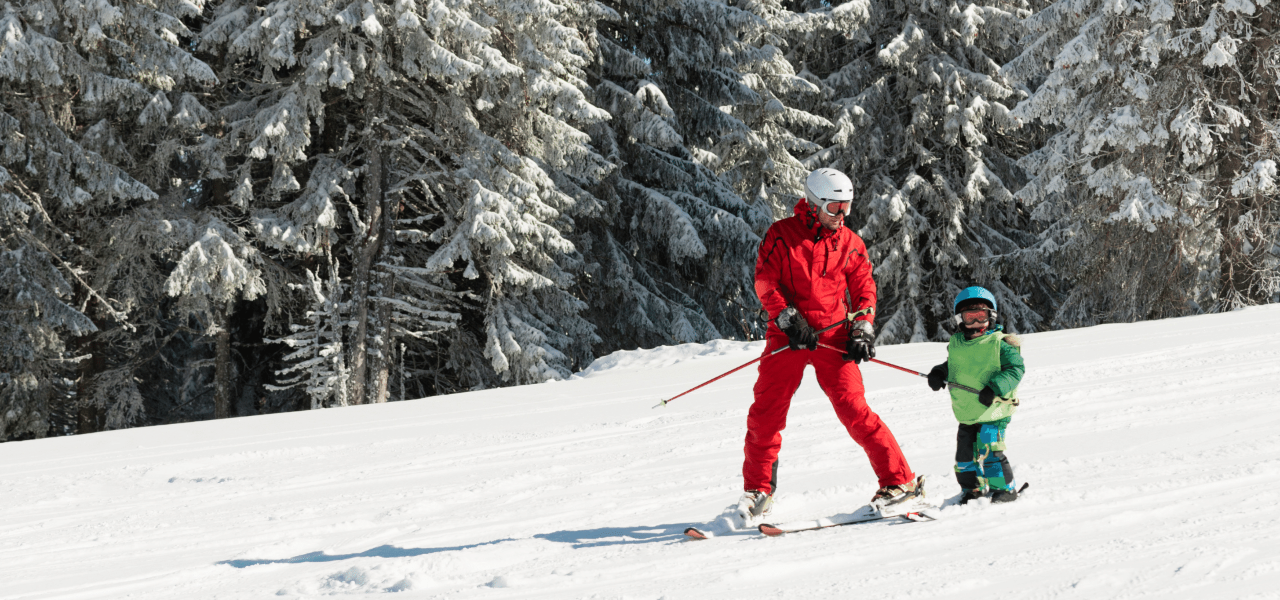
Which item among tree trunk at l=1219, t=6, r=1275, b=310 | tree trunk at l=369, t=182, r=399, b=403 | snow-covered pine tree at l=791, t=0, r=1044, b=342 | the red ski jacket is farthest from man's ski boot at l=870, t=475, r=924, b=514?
snow-covered pine tree at l=791, t=0, r=1044, b=342

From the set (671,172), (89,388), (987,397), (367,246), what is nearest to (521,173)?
(367,246)

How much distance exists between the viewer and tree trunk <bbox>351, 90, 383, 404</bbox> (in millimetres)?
13469

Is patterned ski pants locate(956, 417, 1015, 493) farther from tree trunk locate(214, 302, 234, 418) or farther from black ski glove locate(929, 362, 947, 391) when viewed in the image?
tree trunk locate(214, 302, 234, 418)

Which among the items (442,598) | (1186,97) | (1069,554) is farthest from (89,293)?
(1186,97)

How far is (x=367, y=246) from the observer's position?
45.2 ft

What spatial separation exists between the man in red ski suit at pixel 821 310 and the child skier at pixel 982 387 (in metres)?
0.31

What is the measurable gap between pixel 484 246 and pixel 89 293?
5589mm

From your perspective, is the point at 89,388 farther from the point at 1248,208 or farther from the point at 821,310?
Result: the point at 1248,208

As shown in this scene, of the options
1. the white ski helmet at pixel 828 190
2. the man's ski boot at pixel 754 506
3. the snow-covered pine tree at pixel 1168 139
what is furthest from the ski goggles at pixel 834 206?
the snow-covered pine tree at pixel 1168 139

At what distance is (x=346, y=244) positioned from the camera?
47.4 feet

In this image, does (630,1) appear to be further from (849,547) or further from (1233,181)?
(849,547)

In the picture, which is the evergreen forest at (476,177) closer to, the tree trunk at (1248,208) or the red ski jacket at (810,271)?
the tree trunk at (1248,208)

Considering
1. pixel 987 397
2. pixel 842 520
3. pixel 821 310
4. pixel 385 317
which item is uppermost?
pixel 385 317

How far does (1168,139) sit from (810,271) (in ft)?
36.0
